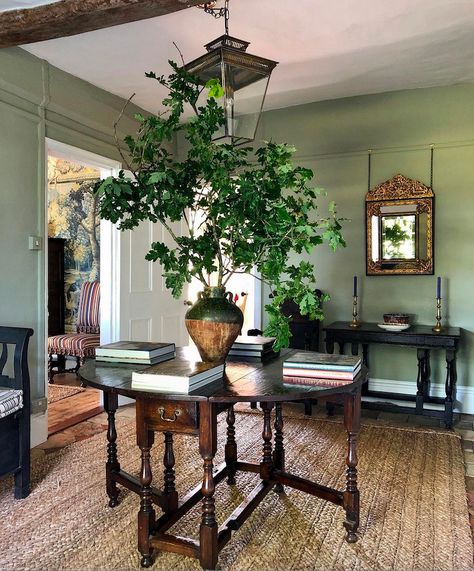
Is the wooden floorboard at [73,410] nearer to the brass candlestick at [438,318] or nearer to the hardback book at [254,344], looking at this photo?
the hardback book at [254,344]

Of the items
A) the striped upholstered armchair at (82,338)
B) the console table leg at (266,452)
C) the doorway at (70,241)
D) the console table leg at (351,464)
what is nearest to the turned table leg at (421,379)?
the console table leg at (266,452)

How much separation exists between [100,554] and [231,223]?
1.44 m

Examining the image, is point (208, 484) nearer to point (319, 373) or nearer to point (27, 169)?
point (319, 373)

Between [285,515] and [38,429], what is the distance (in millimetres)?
1908

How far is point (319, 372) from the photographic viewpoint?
1824mm

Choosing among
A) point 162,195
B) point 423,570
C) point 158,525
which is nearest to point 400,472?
point 423,570

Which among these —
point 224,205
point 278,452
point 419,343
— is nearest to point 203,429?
point 224,205

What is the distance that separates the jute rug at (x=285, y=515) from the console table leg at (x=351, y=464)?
75 millimetres

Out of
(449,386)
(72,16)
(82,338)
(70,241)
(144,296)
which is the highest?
(72,16)

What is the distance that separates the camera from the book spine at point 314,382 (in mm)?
1769

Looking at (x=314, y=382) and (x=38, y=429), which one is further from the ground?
(x=314, y=382)

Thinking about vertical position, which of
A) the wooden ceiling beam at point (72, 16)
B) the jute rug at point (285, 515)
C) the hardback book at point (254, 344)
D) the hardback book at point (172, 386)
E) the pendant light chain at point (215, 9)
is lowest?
the jute rug at point (285, 515)

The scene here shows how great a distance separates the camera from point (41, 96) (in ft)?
10.8

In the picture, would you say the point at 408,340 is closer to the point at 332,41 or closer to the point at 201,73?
the point at 332,41
